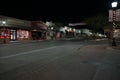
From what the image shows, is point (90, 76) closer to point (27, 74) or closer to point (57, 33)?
point (27, 74)

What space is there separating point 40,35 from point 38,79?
60509 millimetres

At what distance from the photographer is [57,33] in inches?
3455

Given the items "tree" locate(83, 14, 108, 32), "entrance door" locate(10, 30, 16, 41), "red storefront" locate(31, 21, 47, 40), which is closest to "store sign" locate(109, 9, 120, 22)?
"entrance door" locate(10, 30, 16, 41)

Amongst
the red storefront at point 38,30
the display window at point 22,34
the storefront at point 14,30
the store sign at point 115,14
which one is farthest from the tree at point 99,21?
the store sign at point 115,14

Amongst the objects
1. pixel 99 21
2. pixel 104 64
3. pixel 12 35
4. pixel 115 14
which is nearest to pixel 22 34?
pixel 12 35

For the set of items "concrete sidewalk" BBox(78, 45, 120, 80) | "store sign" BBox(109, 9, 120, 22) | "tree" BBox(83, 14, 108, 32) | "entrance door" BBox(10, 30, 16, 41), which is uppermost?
"tree" BBox(83, 14, 108, 32)

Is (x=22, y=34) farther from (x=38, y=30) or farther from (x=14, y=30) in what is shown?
(x=38, y=30)

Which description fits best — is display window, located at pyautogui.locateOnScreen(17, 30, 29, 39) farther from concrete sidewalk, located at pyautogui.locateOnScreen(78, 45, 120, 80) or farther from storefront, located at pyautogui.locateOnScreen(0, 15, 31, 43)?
concrete sidewalk, located at pyautogui.locateOnScreen(78, 45, 120, 80)

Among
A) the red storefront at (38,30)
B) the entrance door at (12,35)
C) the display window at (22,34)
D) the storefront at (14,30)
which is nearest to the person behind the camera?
the storefront at (14,30)

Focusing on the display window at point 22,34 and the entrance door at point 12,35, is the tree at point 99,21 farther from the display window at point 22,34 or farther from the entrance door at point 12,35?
the entrance door at point 12,35

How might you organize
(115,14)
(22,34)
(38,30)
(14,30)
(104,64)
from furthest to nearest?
(38,30)
(22,34)
(14,30)
(115,14)
(104,64)

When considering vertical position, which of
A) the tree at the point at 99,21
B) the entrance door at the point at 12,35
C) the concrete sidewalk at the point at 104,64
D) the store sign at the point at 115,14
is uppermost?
the tree at the point at 99,21

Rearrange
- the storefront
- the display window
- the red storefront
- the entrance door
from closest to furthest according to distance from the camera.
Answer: the storefront
the entrance door
the display window
the red storefront

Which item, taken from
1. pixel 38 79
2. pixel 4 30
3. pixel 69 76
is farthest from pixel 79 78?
pixel 4 30
